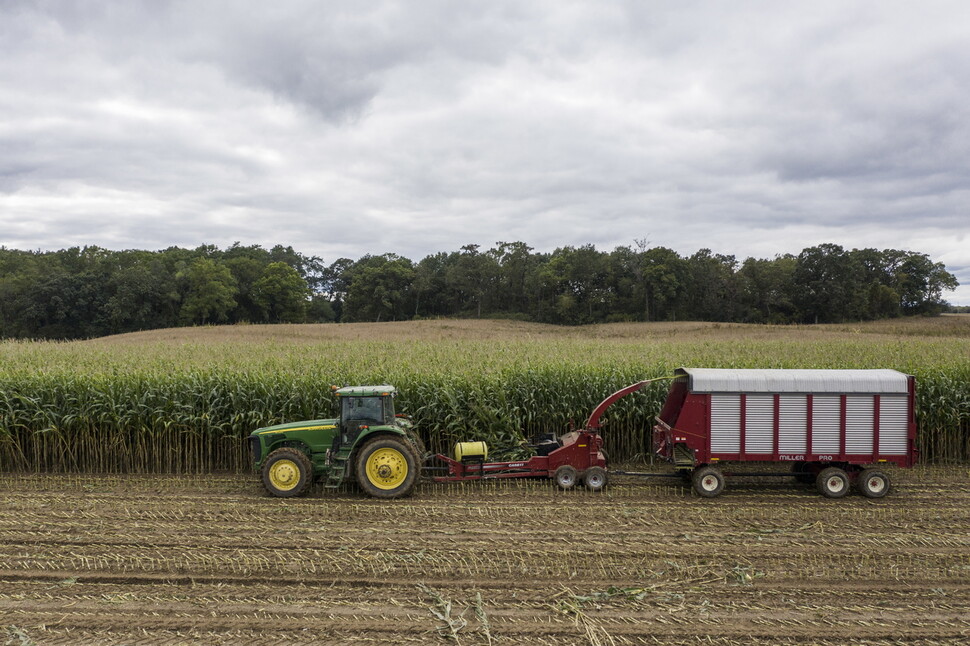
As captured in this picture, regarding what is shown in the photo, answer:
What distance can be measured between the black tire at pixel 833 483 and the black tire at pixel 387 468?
683 cm

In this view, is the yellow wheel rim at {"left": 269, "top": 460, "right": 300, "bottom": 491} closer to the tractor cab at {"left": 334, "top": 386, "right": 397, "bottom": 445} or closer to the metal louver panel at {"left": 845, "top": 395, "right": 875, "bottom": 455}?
the tractor cab at {"left": 334, "top": 386, "right": 397, "bottom": 445}

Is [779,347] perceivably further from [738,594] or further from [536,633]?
[536,633]

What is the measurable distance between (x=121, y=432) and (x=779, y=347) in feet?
74.4

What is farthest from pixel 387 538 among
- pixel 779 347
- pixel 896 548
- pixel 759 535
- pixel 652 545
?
A: pixel 779 347

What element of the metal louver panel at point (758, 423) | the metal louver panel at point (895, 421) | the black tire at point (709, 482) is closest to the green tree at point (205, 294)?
the black tire at point (709, 482)

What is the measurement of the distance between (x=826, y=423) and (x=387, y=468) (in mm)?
7369

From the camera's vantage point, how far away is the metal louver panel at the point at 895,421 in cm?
1001

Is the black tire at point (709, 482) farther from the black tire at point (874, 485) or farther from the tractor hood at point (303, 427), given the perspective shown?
the tractor hood at point (303, 427)

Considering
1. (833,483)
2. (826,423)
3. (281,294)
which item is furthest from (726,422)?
(281,294)

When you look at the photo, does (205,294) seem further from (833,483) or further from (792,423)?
(833,483)

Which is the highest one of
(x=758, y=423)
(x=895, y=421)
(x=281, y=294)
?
(x=281, y=294)

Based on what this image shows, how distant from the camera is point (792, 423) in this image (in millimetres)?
10125

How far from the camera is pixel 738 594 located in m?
6.63

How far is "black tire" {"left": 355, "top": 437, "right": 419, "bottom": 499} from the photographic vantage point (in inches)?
398
